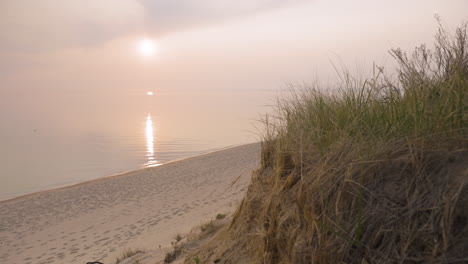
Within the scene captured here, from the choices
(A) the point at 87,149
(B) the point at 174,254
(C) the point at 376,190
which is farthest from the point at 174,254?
(A) the point at 87,149

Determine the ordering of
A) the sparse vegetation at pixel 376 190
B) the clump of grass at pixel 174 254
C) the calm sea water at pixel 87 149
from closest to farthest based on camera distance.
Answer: the sparse vegetation at pixel 376 190, the clump of grass at pixel 174 254, the calm sea water at pixel 87 149

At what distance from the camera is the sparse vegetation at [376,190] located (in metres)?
1.97

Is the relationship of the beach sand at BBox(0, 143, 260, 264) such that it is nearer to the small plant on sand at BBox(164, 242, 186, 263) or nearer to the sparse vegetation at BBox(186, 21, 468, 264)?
the small plant on sand at BBox(164, 242, 186, 263)

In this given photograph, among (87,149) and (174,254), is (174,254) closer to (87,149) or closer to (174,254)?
(174,254)

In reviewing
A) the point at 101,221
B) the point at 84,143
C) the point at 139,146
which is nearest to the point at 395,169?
the point at 101,221

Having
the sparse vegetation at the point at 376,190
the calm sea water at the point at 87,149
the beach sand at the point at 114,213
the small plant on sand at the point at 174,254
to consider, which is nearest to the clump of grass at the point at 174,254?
the small plant on sand at the point at 174,254

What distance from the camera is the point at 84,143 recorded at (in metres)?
32.1

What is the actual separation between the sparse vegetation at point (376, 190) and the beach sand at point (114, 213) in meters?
2.29

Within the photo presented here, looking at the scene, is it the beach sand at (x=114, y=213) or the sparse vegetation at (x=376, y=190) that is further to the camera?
the beach sand at (x=114, y=213)

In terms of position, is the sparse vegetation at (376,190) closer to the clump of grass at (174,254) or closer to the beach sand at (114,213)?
the clump of grass at (174,254)

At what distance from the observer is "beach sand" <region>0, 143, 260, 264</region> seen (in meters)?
8.24

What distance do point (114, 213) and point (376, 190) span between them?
10.6 meters

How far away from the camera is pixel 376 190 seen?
2.25 meters

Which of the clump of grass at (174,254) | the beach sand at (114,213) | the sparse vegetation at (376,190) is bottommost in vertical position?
the beach sand at (114,213)
